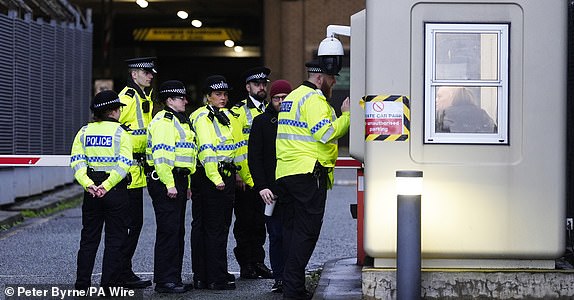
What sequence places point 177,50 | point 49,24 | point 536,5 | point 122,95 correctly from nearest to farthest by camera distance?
point 536,5 < point 122,95 < point 49,24 < point 177,50

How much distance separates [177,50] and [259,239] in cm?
2777

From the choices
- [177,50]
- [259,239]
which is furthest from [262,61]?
[259,239]

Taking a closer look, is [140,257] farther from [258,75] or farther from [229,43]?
[229,43]

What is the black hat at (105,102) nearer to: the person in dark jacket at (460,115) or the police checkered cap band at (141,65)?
the police checkered cap band at (141,65)

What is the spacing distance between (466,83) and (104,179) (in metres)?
3.03

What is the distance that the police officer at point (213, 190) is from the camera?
978cm

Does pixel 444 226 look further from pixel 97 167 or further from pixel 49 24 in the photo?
pixel 49 24

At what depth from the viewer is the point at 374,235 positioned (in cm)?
831

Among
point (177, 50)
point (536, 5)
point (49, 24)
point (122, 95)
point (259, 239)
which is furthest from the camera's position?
point (177, 50)

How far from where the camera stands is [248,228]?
424 inches

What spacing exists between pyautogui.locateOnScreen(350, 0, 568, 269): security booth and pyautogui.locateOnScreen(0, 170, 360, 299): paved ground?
1147mm

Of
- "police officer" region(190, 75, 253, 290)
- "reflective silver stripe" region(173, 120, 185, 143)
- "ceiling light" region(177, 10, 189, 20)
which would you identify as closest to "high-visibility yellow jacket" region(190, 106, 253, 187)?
"police officer" region(190, 75, 253, 290)

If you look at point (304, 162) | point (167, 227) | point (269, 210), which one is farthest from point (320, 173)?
point (167, 227)

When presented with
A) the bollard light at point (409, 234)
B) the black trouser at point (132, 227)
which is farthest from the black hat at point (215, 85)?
the bollard light at point (409, 234)
